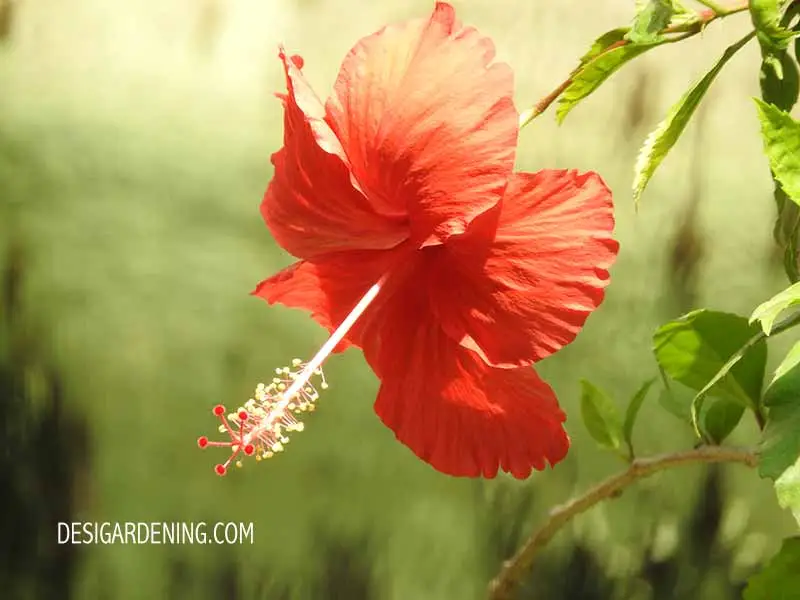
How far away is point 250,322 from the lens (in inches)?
38.2

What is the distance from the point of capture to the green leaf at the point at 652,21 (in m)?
0.47

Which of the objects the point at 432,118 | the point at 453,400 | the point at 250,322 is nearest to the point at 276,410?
the point at 453,400

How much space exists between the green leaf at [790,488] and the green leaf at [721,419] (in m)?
0.23

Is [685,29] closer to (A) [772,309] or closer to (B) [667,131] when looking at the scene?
(B) [667,131]

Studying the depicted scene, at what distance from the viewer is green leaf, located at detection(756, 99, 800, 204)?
43 cm

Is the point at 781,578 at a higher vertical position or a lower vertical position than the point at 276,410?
lower

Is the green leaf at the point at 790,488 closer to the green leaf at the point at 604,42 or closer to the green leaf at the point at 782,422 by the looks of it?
the green leaf at the point at 782,422

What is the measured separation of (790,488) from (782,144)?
19cm

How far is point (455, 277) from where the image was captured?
1.73 ft

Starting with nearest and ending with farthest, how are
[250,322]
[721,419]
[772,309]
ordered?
[772,309] < [721,419] < [250,322]

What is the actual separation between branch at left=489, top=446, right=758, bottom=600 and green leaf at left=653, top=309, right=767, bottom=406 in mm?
46

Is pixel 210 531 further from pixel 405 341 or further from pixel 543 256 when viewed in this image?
pixel 543 256

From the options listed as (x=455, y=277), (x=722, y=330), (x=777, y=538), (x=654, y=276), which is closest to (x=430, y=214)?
(x=455, y=277)

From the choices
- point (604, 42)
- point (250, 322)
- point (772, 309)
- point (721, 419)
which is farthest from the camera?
point (250, 322)
